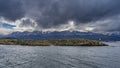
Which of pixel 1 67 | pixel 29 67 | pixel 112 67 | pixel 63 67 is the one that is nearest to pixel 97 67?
pixel 112 67

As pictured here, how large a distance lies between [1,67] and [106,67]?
122 ft

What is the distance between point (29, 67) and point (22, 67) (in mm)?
2365

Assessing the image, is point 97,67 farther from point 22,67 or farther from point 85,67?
point 22,67

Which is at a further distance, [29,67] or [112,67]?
[112,67]

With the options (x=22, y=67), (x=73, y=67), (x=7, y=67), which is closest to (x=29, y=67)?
(x=22, y=67)

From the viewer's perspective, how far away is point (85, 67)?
180 ft

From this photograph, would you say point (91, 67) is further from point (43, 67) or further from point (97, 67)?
point (43, 67)

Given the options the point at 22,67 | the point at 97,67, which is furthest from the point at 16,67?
the point at 97,67

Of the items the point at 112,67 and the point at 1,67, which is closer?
the point at 1,67

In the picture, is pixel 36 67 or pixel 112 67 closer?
pixel 36 67

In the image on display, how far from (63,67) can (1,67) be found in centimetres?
2098

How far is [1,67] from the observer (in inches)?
1998

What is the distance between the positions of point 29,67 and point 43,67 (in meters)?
4.85

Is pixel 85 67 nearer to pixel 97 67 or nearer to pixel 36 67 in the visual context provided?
pixel 97 67
